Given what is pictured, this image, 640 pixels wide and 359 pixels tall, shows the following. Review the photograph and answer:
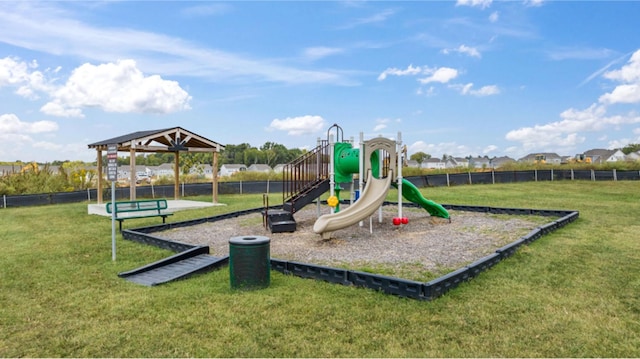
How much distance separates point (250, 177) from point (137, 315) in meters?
20.4

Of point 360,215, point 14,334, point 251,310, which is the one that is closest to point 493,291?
point 251,310

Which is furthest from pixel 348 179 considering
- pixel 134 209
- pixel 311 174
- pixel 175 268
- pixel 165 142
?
pixel 165 142

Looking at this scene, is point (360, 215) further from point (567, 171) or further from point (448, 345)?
point (567, 171)

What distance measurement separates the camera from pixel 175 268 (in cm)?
608

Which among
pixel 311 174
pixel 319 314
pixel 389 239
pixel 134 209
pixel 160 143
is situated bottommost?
pixel 319 314

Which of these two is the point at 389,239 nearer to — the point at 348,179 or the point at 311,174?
the point at 348,179

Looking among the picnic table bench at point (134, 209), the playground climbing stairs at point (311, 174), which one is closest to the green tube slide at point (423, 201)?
the playground climbing stairs at point (311, 174)

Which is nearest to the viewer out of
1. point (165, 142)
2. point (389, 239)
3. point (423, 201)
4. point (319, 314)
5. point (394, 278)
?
point (319, 314)

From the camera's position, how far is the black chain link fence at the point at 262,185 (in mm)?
16625

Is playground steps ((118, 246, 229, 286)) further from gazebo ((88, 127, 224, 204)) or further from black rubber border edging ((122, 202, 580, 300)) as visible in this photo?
gazebo ((88, 127, 224, 204))

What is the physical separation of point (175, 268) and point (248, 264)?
181 cm

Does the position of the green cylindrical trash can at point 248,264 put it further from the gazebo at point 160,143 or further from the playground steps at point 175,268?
the gazebo at point 160,143

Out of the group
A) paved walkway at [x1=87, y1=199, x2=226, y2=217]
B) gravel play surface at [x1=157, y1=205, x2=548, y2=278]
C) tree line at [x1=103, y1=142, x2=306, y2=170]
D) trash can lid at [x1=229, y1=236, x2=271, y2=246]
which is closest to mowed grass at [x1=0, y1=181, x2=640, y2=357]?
trash can lid at [x1=229, y1=236, x2=271, y2=246]

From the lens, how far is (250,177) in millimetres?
24359
